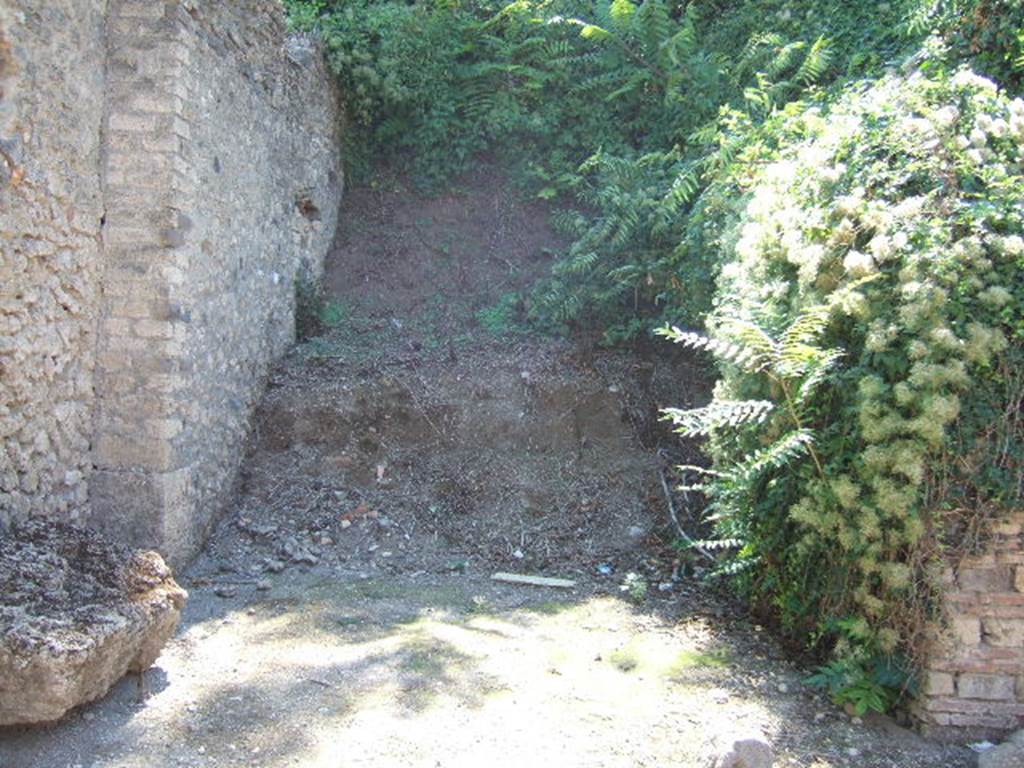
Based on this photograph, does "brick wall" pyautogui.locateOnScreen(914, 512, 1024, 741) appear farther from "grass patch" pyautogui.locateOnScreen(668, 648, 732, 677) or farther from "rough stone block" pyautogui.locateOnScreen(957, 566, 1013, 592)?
"grass patch" pyautogui.locateOnScreen(668, 648, 732, 677)

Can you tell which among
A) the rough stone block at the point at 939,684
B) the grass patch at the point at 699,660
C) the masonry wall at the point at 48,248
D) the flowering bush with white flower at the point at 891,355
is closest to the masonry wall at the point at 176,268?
the masonry wall at the point at 48,248

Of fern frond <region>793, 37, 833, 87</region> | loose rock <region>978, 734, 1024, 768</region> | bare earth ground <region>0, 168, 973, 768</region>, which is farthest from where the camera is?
fern frond <region>793, 37, 833, 87</region>

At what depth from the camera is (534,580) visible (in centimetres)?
568

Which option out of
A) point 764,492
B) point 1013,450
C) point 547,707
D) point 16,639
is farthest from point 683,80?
point 16,639

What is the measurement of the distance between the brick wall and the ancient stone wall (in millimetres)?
4079

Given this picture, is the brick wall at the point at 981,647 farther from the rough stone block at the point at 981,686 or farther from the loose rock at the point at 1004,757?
the loose rock at the point at 1004,757

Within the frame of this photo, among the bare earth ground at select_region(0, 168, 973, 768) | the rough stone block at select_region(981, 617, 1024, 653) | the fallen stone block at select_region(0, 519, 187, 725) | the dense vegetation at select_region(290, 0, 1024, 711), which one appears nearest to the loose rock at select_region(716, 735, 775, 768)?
the bare earth ground at select_region(0, 168, 973, 768)

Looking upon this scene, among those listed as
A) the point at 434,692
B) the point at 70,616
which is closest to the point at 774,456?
the point at 434,692

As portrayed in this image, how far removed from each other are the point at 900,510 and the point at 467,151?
635 centimetres

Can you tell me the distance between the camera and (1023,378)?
3799mm

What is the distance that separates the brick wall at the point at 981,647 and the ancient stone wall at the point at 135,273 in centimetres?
408

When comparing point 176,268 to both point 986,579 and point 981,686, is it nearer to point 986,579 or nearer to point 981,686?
point 986,579

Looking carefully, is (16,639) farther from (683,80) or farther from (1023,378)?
(683,80)

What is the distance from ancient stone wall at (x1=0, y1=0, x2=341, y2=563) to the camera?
4621 mm
